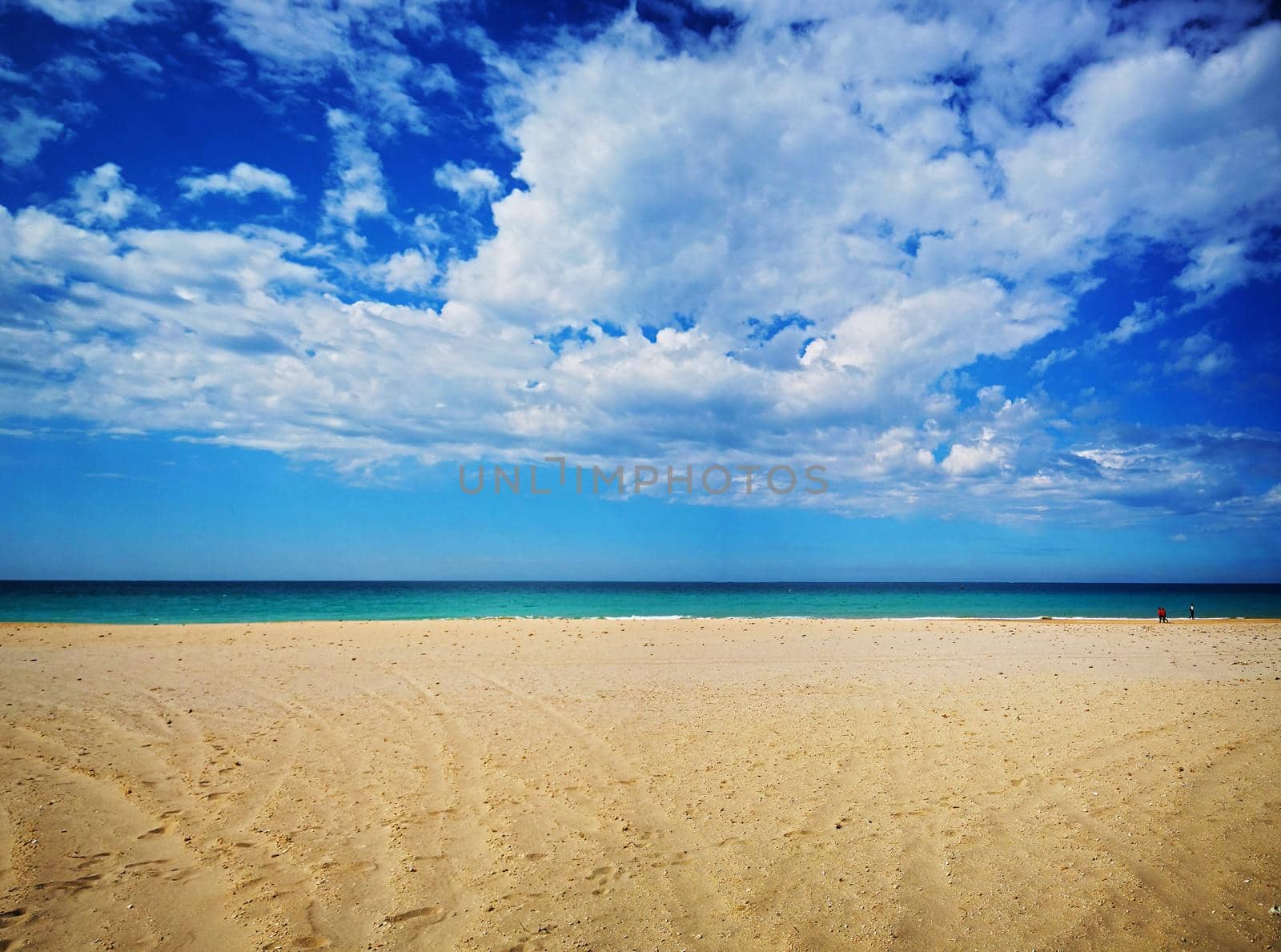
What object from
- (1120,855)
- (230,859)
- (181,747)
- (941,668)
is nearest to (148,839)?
(230,859)

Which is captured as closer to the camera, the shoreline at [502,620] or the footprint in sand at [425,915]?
the footprint in sand at [425,915]

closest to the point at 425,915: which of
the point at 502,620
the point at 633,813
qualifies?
the point at 633,813

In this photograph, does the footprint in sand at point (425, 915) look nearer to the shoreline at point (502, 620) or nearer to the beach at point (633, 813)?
the beach at point (633, 813)

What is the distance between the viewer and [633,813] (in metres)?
6.94

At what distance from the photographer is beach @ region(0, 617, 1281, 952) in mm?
4926

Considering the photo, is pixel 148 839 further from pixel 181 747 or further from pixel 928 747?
pixel 928 747

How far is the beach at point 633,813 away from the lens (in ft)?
16.2

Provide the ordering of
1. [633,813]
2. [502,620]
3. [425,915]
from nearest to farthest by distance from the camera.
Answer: [425,915], [633,813], [502,620]

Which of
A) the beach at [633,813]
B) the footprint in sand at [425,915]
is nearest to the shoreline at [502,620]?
the beach at [633,813]

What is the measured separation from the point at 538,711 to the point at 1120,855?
8507 millimetres

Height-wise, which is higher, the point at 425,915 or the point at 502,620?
the point at 502,620

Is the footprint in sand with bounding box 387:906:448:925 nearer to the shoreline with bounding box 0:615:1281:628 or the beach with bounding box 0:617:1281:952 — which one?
the beach with bounding box 0:617:1281:952

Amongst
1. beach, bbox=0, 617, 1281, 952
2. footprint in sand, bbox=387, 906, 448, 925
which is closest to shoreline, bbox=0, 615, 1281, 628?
beach, bbox=0, 617, 1281, 952

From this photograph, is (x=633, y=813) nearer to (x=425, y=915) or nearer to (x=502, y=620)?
(x=425, y=915)
